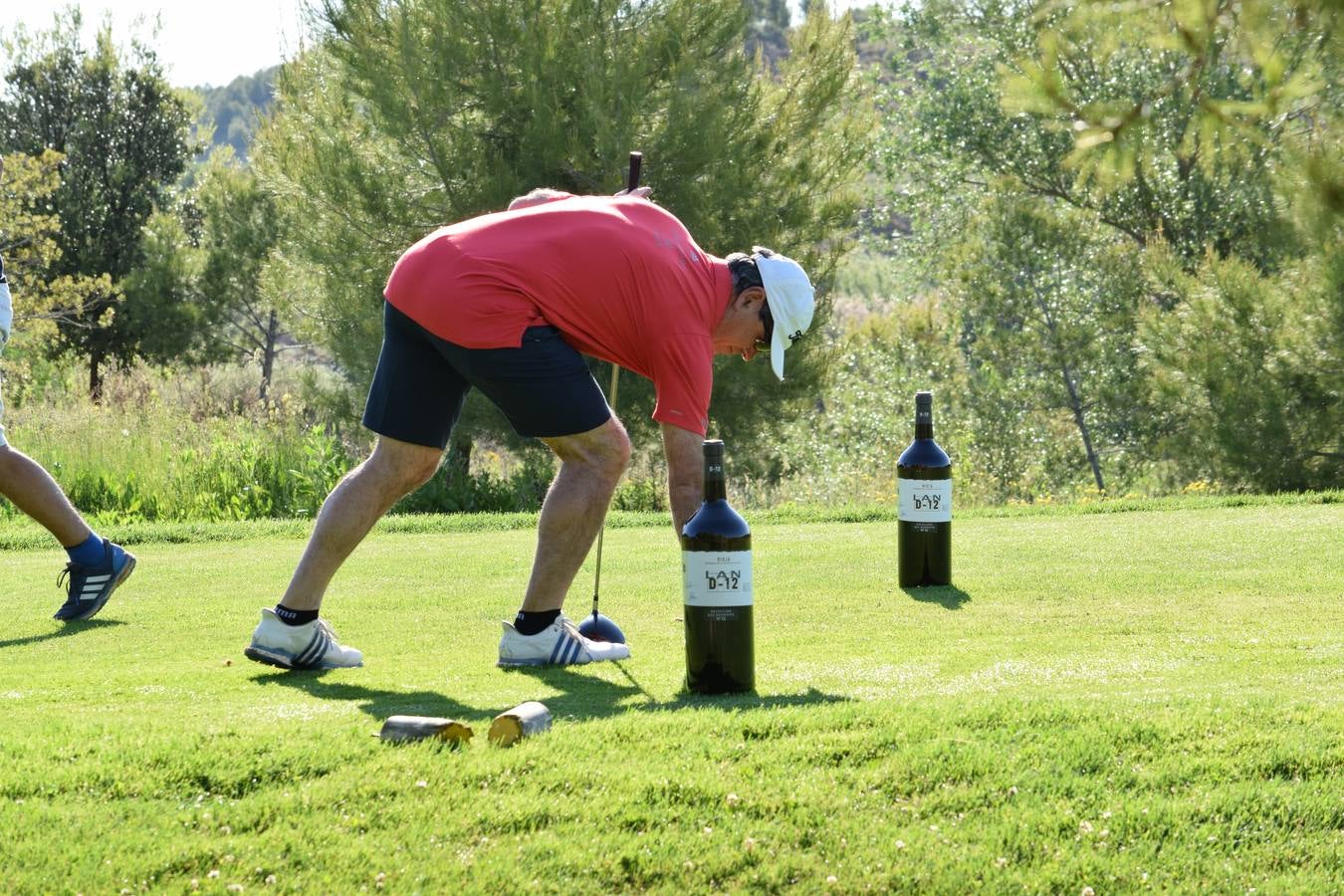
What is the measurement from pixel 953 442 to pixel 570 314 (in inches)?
766

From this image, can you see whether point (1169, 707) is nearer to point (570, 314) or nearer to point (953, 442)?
point (570, 314)

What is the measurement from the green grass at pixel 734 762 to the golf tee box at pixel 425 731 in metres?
0.05

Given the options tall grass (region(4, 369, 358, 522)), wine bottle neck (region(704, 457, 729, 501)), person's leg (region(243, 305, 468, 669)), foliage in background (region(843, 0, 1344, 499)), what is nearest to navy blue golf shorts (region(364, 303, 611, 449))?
person's leg (region(243, 305, 468, 669))

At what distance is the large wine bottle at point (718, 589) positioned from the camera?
4695 millimetres

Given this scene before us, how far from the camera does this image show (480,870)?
3.26 m

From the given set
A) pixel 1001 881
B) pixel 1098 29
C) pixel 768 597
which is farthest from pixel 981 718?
pixel 768 597

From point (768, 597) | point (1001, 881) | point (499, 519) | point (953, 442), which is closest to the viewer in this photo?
point (1001, 881)

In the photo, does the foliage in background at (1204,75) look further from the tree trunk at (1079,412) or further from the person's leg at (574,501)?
the tree trunk at (1079,412)

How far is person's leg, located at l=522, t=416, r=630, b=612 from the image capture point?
5.26 meters

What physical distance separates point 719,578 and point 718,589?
35 millimetres

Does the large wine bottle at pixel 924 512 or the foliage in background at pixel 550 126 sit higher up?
the foliage in background at pixel 550 126

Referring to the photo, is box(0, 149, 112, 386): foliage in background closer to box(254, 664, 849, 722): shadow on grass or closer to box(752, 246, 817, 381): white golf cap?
box(254, 664, 849, 722): shadow on grass

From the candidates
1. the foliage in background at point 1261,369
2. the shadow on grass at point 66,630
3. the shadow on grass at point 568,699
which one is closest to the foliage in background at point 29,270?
the foliage in background at point 1261,369

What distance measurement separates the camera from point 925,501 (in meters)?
6.99
